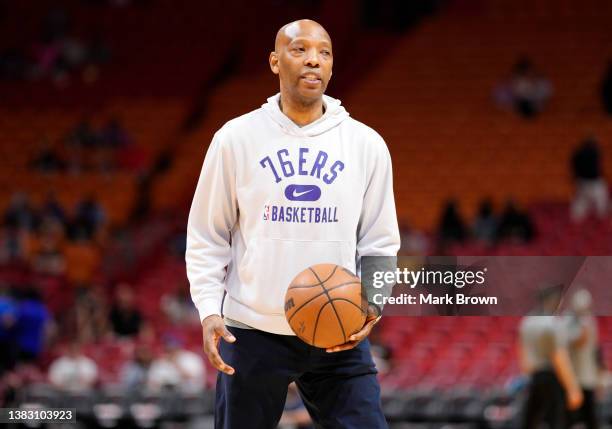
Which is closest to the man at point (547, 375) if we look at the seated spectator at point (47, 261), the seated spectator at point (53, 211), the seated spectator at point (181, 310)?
the seated spectator at point (181, 310)

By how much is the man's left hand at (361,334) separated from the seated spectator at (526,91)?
53.4 ft

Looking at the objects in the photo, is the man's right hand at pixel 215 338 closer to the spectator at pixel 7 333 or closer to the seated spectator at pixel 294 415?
the seated spectator at pixel 294 415

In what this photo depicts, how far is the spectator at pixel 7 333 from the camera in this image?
479 inches

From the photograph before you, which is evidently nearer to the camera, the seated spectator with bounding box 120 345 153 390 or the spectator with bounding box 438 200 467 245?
the seated spectator with bounding box 120 345 153 390

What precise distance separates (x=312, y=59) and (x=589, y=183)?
1366 cm

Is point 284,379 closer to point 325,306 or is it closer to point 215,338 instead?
point 215,338

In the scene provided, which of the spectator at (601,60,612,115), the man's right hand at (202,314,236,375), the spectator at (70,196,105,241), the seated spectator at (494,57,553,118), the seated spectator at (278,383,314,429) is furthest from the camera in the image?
the seated spectator at (494,57,553,118)

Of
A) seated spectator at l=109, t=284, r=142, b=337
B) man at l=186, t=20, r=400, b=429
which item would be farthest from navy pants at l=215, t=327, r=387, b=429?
seated spectator at l=109, t=284, r=142, b=337

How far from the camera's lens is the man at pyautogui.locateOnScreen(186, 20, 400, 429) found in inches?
160

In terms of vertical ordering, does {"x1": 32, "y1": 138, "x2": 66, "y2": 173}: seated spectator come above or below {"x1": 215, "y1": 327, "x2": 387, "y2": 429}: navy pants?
above

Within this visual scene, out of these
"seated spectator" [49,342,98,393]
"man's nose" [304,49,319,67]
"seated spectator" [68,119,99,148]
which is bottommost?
"seated spectator" [49,342,98,393]

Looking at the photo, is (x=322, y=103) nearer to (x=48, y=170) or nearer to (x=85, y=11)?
(x=48, y=170)

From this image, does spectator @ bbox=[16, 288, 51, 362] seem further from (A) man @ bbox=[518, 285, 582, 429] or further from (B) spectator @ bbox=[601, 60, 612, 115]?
(B) spectator @ bbox=[601, 60, 612, 115]

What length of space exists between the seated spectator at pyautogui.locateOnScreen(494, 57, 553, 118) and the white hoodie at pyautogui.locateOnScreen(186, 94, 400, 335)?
1606cm
